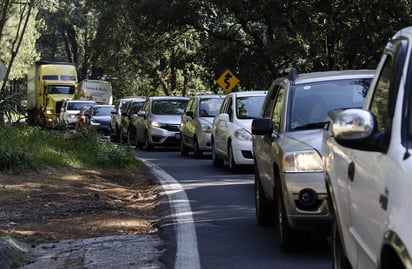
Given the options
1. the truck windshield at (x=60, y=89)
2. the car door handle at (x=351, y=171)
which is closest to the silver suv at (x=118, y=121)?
the truck windshield at (x=60, y=89)

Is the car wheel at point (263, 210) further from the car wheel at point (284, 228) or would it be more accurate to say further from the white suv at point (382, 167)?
the white suv at point (382, 167)

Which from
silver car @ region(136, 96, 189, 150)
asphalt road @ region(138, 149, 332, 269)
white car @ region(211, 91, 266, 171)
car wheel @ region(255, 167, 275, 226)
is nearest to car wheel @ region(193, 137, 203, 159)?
white car @ region(211, 91, 266, 171)

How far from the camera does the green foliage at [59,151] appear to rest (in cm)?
1434

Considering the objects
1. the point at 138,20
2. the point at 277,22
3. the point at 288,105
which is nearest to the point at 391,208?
the point at 288,105

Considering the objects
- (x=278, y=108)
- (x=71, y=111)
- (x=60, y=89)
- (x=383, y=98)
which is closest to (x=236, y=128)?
(x=278, y=108)

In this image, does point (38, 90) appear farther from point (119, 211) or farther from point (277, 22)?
point (119, 211)

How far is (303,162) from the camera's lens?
22.7 ft

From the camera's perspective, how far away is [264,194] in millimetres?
8883

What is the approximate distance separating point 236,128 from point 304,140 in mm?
8465

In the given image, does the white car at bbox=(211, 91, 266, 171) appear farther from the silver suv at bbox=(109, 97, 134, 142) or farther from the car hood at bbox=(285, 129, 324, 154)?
the silver suv at bbox=(109, 97, 134, 142)

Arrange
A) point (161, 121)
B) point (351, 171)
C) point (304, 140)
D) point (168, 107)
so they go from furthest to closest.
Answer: point (168, 107) → point (161, 121) → point (304, 140) → point (351, 171)

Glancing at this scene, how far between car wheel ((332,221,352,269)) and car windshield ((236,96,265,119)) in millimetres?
10546

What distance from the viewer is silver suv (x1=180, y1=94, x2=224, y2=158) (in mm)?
19734

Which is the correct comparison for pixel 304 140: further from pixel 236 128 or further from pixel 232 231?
pixel 236 128
